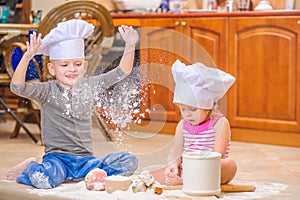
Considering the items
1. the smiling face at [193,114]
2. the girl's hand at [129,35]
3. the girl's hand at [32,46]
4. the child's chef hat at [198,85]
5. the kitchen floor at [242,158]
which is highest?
the girl's hand at [129,35]

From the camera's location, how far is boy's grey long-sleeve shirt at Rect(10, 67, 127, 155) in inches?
115

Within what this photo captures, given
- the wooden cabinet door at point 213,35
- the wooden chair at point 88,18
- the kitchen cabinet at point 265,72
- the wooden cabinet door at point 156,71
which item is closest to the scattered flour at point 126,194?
the wooden cabinet door at point 156,71

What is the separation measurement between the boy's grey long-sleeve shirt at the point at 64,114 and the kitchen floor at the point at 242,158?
7cm

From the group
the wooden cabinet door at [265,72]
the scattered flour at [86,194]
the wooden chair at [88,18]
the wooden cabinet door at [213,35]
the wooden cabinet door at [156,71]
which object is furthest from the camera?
the wooden cabinet door at [213,35]

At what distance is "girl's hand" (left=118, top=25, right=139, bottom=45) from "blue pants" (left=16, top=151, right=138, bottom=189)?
1.49 ft

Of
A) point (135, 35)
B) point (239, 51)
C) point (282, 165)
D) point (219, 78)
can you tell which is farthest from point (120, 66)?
point (239, 51)

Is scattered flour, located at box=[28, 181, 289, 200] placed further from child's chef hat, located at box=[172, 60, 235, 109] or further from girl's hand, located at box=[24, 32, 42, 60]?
girl's hand, located at box=[24, 32, 42, 60]

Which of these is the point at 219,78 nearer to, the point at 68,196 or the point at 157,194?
the point at 157,194

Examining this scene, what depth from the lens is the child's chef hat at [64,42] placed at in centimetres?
296

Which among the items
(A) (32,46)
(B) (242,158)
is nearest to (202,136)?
(A) (32,46)

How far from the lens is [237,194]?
276cm

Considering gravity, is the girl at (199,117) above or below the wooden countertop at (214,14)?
below

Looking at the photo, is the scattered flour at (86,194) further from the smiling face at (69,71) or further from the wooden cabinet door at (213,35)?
the wooden cabinet door at (213,35)

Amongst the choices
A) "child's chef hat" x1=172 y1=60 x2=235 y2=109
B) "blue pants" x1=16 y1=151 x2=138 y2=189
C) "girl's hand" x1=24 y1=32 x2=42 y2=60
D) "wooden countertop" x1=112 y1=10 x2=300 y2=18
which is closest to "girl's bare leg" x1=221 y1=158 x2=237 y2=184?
"child's chef hat" x1=172 y1=60 x2=235 y2=109
